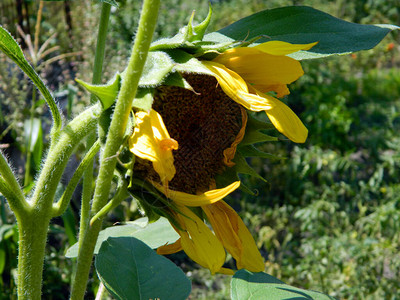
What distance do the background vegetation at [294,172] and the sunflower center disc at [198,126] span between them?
0.98 meters

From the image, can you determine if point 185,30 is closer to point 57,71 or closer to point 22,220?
point 22,220

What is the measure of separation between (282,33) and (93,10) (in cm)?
249

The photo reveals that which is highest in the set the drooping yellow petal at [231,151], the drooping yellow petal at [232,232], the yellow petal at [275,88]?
the yellow petal at [275,88]

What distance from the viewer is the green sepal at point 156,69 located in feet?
1.40

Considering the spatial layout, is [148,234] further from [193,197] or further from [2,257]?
[2,257]

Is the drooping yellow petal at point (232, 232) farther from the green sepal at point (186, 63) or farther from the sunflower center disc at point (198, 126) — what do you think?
the green sepal at point (186, 63)

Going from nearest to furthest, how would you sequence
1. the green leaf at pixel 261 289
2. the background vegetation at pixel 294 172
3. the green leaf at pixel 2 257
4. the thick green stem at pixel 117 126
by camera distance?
the thick green stem at pixel 117 126
the green leaf at pixel 261 289
the green leaf at pixel 2 257
the background vegetation at pixel 294 172

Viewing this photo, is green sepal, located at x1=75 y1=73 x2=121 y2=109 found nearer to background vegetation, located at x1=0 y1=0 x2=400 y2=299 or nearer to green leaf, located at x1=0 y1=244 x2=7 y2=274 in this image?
background vegetation, located at x1=0 y1=0 x2=400 y2=299

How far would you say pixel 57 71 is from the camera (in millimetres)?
2934

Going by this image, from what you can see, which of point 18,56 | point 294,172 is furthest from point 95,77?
point 294,172

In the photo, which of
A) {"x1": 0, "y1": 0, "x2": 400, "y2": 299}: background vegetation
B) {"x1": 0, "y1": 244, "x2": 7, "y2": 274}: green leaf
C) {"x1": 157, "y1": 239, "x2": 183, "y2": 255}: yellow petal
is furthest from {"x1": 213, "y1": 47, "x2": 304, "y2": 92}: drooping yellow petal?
Result: {"x1": 0, "y1": 244, "x2": 7, "y2": 274}: green leaf

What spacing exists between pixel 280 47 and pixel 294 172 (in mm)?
2392

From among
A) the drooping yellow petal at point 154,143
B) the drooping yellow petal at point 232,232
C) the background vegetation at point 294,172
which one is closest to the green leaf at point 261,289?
the drooping yellow petal at point 232,232

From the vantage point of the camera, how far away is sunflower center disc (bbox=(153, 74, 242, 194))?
0.47 m
